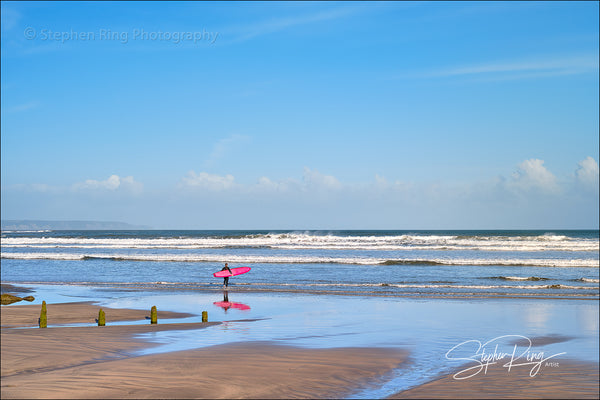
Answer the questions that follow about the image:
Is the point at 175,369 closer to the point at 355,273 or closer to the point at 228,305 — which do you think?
the point at 228,305

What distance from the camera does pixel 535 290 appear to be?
2711cm

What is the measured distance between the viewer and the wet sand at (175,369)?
1005cm

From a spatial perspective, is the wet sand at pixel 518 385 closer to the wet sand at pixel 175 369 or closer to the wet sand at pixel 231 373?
the wet sand at pixel 231 373

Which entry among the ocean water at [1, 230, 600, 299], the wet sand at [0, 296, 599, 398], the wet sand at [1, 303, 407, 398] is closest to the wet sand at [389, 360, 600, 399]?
the wet sand at [0, 296, 599, 398]

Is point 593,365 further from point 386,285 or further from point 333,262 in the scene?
point 333,262

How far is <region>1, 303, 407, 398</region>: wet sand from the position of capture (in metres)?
10.1

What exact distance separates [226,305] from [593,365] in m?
14.1

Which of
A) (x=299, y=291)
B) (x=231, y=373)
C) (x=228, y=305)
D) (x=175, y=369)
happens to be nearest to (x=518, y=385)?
(x=231, y=373)

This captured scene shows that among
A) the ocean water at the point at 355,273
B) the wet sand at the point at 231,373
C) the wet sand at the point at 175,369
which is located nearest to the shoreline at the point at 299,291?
the ocean water at the point at 355,273

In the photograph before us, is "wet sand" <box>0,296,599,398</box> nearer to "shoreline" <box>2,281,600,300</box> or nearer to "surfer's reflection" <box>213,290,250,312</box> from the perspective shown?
"surfer's reflection" <box>213,290,250,312</box>

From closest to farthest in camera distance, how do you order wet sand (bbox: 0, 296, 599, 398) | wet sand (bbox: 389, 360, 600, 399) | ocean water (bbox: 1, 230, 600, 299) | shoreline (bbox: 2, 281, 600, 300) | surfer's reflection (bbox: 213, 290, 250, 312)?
wet sand (bbox: 389, 360, 600, 399) < wet sand (bbox: 0, 296, 599, 398) < surfer's reflection (bbox: 213, 290, 250, 312) < shoreline (bbox: 2, 281, 600, 300) < ocean water (bbox: 1, 230, 600, 299)

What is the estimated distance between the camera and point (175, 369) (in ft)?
37.9

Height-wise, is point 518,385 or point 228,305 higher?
point 518,385

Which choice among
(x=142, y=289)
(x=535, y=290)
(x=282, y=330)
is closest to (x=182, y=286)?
(x=142, y=289)
